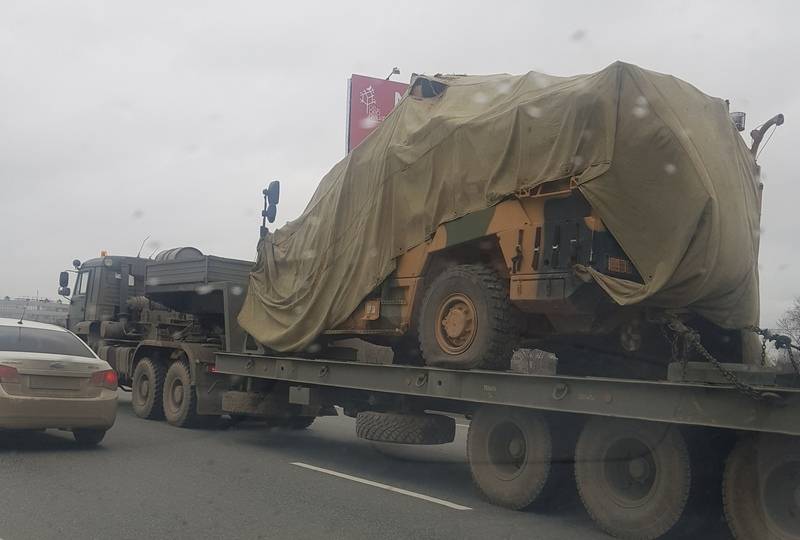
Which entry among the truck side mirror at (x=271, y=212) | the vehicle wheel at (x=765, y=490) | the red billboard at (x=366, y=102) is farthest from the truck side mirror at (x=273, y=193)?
the red billboard at (x=366, y=102)

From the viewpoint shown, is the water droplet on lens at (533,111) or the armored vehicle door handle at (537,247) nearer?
the armored vehicle door handle at (537,247)

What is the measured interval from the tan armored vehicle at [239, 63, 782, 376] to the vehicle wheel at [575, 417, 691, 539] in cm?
99

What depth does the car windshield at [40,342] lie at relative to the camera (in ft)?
31.0

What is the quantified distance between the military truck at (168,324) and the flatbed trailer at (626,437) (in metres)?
4.19

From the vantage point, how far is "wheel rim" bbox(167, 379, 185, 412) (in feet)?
41.9

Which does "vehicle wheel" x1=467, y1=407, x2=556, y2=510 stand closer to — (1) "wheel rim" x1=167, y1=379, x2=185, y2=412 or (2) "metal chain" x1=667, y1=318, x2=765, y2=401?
(2) "metal chain" x1=667, y1=318, x2=765, y2=401

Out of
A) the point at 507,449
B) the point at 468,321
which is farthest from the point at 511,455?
the point at 468,321

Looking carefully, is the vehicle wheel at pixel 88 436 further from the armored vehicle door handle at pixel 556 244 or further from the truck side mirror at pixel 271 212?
the armored vehicle door handle at pixel 556 244

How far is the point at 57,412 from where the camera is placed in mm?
9172

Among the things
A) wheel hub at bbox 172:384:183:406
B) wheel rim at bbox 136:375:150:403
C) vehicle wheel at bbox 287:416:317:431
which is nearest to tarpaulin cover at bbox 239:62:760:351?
vehicle wheel at bbox 287:416:317:431

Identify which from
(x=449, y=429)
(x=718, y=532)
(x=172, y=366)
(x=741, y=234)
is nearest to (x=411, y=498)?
(x=449, y=429)

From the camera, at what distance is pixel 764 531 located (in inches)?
215

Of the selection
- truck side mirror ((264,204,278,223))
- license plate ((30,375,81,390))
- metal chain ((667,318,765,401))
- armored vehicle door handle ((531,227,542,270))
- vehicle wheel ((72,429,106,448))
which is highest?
truck side mirror ((264,204,278,223))

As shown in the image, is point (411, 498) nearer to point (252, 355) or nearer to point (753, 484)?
point (753, 484)
